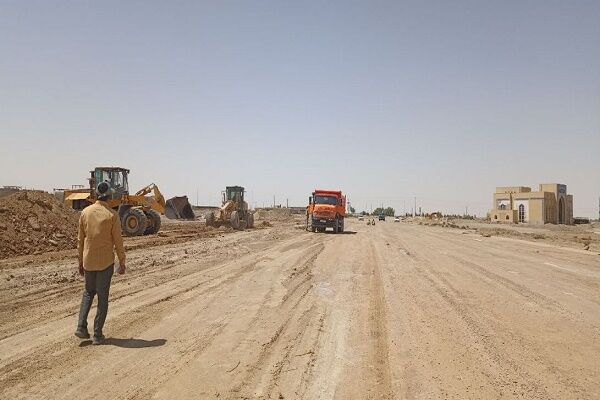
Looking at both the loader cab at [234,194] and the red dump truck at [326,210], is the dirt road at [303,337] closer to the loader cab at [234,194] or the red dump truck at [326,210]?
the red dump truck at [326,210]

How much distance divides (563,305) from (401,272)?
4294mm

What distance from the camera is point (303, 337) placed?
19.1 ft

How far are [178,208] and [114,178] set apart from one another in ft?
69.8

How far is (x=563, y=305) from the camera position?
8227 mm

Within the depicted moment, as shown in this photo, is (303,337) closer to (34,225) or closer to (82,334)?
(82,334)

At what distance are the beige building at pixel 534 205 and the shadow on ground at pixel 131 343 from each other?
7210 cm

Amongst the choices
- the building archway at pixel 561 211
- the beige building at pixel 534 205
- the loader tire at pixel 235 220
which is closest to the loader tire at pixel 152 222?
the loader tire at pixel 235 220

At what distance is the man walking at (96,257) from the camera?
5.61 meters

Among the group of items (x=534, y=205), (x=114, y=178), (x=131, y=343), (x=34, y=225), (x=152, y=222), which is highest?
(x=534, y=205)

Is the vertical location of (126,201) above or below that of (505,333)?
above

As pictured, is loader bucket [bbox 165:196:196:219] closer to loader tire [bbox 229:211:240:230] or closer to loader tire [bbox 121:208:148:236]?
loader tire [bbox 229:211:240:230]

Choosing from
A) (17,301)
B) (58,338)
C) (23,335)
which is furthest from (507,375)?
(17,301)

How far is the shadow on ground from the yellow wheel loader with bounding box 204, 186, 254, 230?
2623cm

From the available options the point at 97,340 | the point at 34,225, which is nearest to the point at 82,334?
the point at 97,340
